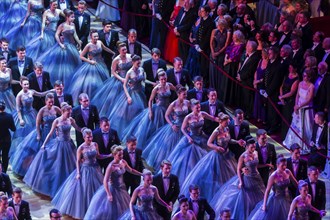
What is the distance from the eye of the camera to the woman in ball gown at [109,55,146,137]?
17.3m

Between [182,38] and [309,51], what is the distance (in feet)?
10.1

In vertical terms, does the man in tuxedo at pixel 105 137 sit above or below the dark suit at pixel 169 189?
above

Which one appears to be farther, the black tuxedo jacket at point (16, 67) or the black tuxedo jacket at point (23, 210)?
the black tuxedo jacket at point (16, 67)

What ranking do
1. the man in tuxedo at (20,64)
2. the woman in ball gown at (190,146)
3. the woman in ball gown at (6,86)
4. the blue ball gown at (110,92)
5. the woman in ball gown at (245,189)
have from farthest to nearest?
1. the man in tuxedo at (20,64)
2. the blue ball gown at (110,92)
3. the woman in ball gown at (6,86)
4. the woman in ball gown at (190,146)
5. the woman in ball gown at (245,189)

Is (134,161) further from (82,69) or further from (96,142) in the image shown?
(82,69)

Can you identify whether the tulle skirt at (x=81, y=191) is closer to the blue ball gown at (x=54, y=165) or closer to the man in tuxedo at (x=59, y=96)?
the blue ball gown at (x=54, y=165)

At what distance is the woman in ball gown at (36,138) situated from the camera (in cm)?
1612

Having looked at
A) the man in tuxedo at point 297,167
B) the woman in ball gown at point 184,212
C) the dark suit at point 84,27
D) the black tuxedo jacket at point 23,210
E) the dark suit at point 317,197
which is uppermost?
the dark suit at point 84,27

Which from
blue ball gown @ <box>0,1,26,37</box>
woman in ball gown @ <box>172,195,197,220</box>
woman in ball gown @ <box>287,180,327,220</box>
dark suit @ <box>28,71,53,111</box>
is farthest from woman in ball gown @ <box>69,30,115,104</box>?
woman in ball gown @ <box>287,180,327,220</box>

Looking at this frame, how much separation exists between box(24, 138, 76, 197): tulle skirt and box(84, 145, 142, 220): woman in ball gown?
1.09 metres

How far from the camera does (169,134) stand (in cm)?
1648

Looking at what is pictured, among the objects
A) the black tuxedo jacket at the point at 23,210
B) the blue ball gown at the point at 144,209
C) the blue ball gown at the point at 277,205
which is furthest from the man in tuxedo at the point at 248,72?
the black tuxedo jacket at the point at 23,210

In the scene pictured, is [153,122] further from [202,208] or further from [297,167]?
[202,208]

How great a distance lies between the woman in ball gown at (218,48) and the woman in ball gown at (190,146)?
93.9 inches
